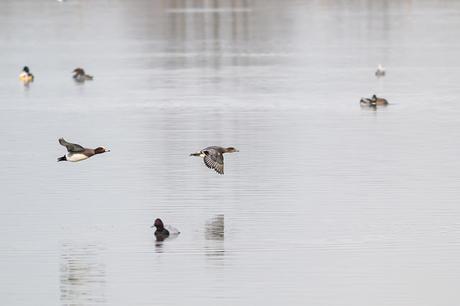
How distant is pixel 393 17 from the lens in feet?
458

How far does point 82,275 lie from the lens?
33906 mm

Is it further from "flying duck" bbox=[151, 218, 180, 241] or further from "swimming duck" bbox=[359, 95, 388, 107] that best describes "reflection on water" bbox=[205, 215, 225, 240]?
"swimming duck" bbox=[359, 95, 388, 107]

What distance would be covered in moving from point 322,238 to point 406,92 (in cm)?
3446

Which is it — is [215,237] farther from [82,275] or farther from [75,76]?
[75,76]

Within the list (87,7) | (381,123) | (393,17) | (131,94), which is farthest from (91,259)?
(87,7)

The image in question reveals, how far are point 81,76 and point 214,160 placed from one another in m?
40.6

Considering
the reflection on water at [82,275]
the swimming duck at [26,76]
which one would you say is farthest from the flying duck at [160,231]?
the swimming duck at [26,76]

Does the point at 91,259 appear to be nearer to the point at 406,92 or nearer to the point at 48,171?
the point at 48,171

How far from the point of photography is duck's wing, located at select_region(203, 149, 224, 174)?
38156 mm

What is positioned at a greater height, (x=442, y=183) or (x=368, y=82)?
(x=368, y=82)

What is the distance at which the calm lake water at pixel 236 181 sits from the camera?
3334 cm

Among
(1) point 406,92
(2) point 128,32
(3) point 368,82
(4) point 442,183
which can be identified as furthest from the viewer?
(2) point 128,32

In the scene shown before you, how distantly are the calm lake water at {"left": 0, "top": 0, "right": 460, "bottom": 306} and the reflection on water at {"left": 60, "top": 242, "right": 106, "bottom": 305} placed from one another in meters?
0.06

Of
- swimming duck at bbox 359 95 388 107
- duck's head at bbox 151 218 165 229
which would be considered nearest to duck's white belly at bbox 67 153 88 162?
duck's head at bbox 151 218 165 229
